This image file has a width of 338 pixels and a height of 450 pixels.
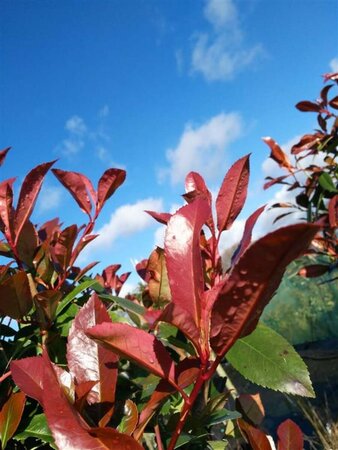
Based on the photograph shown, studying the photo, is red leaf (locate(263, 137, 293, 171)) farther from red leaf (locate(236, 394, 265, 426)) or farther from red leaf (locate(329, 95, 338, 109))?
red leaf (locate(236, 394, 265, 426))

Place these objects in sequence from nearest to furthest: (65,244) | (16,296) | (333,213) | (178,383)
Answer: (178,383), (16,296), (65,244), (333,213)

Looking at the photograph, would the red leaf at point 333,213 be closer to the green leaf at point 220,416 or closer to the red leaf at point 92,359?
the green leaf at point 220,416

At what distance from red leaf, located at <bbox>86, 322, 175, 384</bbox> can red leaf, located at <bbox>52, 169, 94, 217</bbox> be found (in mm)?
520

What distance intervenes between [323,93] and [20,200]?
1.84m

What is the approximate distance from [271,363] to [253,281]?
304mm

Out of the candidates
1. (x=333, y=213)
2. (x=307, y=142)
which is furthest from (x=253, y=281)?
(x=307, y=142)

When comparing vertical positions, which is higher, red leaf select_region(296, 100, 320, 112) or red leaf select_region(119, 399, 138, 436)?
red leaf select_region(296, 100, 320, 112)

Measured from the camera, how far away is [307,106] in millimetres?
2230

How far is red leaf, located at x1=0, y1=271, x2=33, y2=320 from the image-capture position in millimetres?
690

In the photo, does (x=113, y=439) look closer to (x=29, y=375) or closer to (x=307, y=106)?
(x=29, y=375)

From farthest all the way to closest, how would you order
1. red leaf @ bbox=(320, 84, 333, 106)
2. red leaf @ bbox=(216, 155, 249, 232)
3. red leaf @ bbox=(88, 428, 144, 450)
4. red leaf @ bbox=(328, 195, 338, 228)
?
1. red leaf @ bbox=(320, 84, 333, 106)
2. red leaf @ bbox=(328, 195, 338, 228)
3. red leaf @ bbox=(216, 155, 249, 232)
4. red leaf @ bbox=(88, 428, 144, 450)

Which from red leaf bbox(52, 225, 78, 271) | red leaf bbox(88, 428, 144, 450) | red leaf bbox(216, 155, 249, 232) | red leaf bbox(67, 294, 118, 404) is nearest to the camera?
red leaf bbox(88, 428, 144, 450)

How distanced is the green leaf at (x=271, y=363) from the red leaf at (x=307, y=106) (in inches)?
70.5

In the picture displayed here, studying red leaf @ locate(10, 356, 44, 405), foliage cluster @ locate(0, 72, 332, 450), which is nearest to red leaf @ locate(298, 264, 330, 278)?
foliage cluster @ locate(0, 72, 332, 450)
